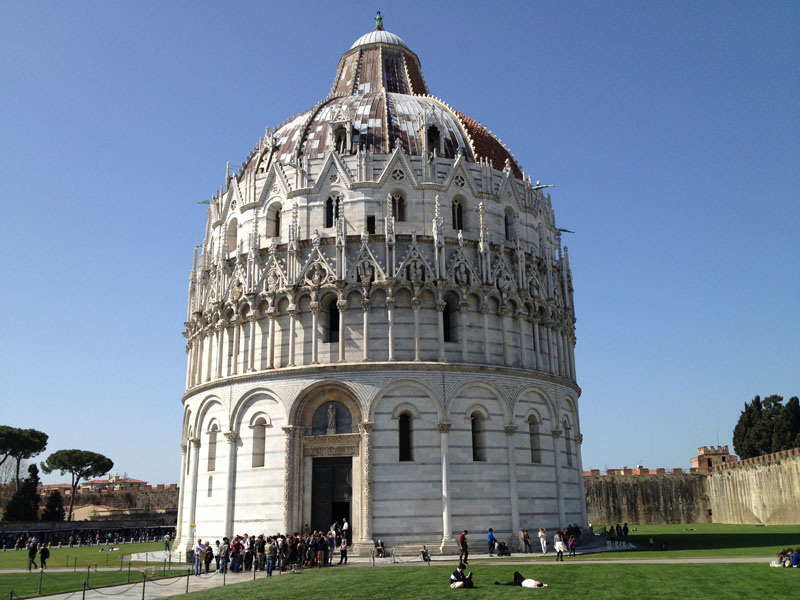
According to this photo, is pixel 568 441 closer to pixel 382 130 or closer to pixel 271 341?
pixel 271 341

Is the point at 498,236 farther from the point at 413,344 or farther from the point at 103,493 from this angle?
the point at 103,493

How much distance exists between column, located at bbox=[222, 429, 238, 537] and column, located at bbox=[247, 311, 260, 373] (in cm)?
329

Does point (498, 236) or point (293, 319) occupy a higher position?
point (498, 236)

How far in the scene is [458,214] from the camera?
3791 cm

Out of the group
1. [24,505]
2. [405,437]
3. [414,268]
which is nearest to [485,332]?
[414,268]

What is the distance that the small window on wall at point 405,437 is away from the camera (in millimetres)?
32875

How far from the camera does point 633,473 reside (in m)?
79.4

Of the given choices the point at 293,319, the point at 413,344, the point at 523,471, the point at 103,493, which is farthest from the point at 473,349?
the point at 103,493

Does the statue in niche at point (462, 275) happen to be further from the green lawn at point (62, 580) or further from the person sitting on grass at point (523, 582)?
the green lawn at point (62, 580)

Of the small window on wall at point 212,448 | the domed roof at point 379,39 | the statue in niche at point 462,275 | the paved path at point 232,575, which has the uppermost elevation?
the domed roof at point 379,39

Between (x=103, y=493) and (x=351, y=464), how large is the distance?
61.3 m

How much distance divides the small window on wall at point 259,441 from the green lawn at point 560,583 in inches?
373

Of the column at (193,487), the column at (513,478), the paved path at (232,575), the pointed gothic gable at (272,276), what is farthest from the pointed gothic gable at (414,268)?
the column at (193,487)

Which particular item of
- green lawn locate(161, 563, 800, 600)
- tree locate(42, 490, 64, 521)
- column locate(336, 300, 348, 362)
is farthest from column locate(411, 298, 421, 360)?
tree locate(42, 490, 64, 521)
